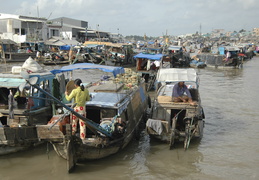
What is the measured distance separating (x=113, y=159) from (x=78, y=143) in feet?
4.98

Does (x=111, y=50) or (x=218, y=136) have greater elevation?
(x=111, y=50)

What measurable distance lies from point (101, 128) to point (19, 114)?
2.47m

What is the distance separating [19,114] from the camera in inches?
305

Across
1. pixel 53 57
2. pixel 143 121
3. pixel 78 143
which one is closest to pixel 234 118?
pixel 143 121

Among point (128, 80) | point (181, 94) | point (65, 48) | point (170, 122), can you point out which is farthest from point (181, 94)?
point (65, 48)

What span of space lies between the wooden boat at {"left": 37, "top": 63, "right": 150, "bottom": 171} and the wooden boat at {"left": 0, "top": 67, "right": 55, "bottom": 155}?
58cm

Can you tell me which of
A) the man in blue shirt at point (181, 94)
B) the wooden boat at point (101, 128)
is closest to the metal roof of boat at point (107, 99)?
the wooden boat at point (101, 128)

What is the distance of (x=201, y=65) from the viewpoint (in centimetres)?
2992

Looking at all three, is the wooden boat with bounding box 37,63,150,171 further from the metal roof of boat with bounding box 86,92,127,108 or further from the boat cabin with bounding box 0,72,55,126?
the boat cabin with bounding box 0,72,55,126

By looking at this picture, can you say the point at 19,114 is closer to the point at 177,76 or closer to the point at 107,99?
the point at 107,99

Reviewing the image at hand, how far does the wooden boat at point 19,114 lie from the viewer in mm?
7090

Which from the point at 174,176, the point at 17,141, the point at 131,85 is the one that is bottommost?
the point at 174,176

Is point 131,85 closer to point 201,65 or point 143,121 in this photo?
point 143,121

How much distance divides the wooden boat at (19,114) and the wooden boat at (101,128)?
577 mm
